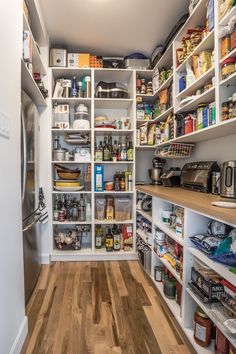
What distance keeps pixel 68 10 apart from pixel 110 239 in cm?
234

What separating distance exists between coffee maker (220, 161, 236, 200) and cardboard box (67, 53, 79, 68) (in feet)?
7.04

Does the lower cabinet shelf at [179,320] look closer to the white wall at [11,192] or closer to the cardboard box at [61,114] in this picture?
the white wall at [11,192]

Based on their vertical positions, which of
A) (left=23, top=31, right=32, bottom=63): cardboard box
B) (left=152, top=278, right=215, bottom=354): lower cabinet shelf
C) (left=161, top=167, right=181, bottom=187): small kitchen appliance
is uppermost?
(left=23, top=31, right=32, bottom=63): cardboard box

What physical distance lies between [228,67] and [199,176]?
859 mm

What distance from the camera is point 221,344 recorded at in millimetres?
1155

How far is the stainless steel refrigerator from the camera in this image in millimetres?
1790

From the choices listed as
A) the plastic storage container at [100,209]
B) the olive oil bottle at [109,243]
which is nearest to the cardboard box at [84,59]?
the plastic storage container at [100,209]

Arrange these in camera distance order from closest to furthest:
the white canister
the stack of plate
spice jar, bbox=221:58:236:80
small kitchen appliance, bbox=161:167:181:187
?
spice jar, bbox=221:58:236:80, the white canister, small kitchen appliance, bbox=161:167:181:187, the stack of plate

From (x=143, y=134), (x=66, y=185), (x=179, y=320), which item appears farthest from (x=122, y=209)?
(x=179, y=320)

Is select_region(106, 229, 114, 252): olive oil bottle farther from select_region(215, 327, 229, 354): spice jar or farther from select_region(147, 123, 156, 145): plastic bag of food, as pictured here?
select_region(215, 327, 229, 354): spice jar

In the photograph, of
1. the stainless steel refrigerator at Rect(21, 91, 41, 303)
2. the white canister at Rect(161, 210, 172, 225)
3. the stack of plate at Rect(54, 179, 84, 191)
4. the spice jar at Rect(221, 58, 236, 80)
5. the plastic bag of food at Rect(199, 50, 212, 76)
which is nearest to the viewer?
the spice jar at Rect(221, 58, 236, 80)

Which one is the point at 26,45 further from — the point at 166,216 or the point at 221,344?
the point at 221,344

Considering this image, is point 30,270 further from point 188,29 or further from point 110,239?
point 188,29

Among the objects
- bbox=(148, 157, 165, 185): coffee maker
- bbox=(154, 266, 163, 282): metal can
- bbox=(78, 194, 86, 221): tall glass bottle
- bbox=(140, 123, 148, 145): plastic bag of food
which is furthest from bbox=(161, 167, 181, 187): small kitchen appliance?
bbox=(78, 194, 86, 221): tall glass bottle
